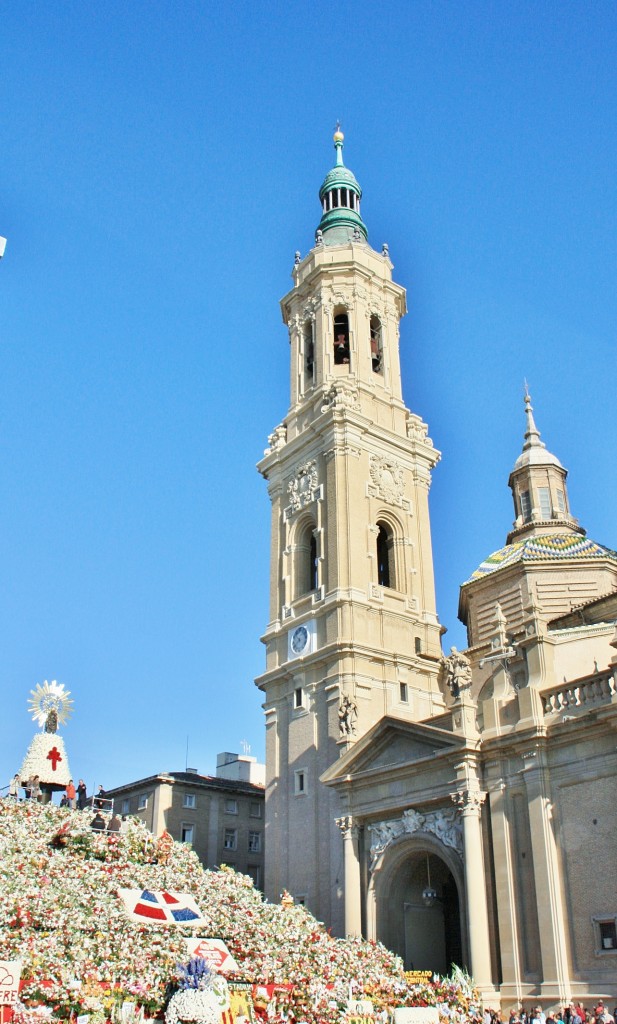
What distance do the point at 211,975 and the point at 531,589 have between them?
26629 millimetres

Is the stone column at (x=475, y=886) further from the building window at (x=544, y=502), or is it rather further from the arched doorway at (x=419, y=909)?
the building window at (x=544, y=502)

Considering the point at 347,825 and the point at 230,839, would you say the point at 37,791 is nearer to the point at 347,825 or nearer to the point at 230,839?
the point at 347,825

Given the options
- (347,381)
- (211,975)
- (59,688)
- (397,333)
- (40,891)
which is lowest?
(211,975)

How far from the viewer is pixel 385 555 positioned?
43.8m

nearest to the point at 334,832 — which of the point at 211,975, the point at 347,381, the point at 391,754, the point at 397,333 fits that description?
the point at 391,754

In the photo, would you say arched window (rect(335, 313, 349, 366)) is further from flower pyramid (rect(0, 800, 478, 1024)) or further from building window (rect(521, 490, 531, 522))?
flower pyramid (rect(0, 800, 478, 1024))

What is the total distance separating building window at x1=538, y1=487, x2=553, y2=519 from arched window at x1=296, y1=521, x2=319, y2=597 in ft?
42.0

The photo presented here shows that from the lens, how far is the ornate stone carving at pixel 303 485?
4334cm

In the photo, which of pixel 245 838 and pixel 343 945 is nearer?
pixel 343 945

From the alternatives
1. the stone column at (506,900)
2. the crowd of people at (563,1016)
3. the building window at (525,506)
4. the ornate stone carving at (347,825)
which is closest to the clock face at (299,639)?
the ornate stone carving at (347,825)

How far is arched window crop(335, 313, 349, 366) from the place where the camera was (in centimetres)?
4697

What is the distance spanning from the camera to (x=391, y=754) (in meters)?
31.9

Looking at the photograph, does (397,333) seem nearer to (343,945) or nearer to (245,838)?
(245,838)

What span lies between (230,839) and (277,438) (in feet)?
70.3
